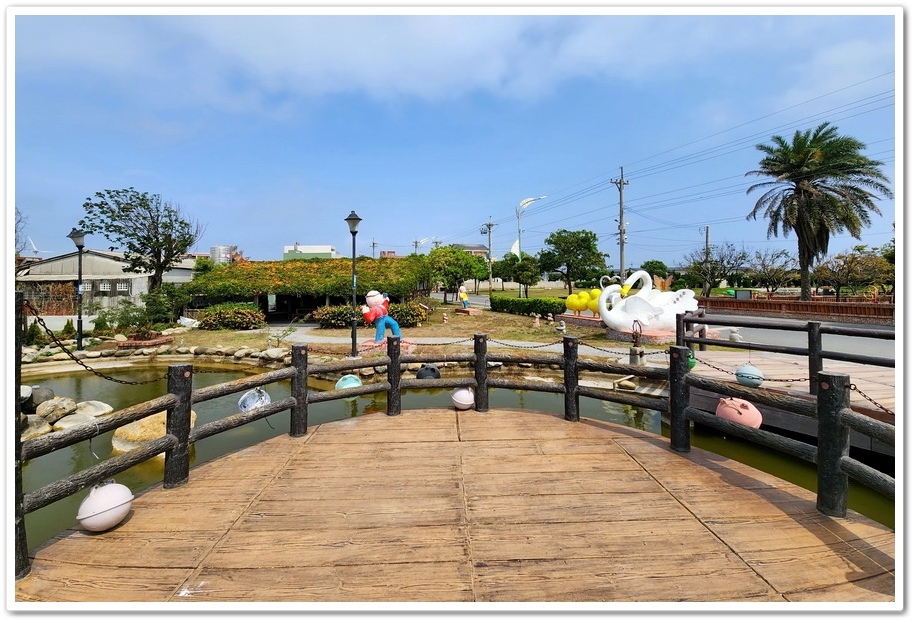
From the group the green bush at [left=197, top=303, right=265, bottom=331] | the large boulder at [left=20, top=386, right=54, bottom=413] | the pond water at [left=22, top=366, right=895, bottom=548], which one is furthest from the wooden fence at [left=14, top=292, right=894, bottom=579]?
the green bush at [left=197, top=303, right=265, bottom=331]

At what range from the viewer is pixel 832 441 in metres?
2.70

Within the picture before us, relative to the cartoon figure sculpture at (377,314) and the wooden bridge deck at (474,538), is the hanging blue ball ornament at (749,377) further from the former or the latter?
the cartoon figure sculpture at (377,314)

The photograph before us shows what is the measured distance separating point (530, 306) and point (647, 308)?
976 centimetres

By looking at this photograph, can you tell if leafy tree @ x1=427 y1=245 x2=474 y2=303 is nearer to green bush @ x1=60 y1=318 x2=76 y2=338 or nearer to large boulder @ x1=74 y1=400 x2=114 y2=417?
green bush @ x1=60 y1=318 x2=76 y2=338

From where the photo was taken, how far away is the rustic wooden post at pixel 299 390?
4.21 metres

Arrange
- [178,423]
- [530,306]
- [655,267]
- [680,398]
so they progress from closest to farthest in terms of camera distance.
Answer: [178,423], [680,398], [530,306], [655,267]

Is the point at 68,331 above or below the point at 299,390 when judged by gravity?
below

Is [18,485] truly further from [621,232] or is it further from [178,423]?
[621,232]

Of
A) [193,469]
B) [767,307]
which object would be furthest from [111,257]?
[767,307]

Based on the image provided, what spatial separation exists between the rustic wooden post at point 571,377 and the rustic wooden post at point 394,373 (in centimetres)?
179

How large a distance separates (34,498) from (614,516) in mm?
3212

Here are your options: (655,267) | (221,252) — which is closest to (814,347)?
(221,252)
